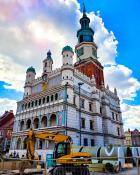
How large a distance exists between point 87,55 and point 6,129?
3710cm

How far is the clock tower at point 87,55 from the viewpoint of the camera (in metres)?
49.2

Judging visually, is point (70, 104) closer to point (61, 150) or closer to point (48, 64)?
point (48, 64)

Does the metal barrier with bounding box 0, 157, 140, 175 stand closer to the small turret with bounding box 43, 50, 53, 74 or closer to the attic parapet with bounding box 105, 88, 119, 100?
the small turret with bounding box 43, 50, 53, 74

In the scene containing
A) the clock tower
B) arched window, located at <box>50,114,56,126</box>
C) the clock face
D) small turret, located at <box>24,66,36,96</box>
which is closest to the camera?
arched window, located at <box>50,114,56,126</box>

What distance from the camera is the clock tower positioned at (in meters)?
49.2

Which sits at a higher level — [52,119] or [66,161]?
[52,119]

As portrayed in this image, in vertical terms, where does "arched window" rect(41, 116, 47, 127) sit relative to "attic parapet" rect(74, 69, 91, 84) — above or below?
below

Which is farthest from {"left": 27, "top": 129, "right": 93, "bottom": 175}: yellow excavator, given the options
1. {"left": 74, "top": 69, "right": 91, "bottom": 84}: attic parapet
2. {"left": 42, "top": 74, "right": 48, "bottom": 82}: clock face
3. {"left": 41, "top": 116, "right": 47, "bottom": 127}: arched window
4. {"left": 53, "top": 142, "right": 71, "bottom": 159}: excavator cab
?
{"left": 42, "top": 74, "right": 48, "bottom": 82}: clock face

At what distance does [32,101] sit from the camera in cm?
4294

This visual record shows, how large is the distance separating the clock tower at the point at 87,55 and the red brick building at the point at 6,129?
31968 millimetres

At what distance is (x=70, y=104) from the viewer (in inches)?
1419

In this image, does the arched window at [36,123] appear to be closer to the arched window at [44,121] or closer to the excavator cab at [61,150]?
the arched window at [44,121]

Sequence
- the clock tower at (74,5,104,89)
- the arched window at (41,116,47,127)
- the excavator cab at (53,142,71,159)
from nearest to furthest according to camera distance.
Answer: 1. the excavator cab at (53,142,71,159)
2. the arched window at (41,116,47,127)
3. the clock tower at (74,5,104,89)

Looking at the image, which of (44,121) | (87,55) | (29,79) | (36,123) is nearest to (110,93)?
(87,55)
